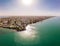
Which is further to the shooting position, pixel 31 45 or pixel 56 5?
pixel 56 5

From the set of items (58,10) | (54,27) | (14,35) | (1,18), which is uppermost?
(58,10)

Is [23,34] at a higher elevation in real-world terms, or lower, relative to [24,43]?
higher

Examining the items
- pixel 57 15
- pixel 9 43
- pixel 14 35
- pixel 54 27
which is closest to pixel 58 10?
pixel 57 15

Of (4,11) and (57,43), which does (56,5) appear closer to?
(57,43)

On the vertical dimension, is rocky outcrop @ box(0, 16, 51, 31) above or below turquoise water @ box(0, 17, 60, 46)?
above

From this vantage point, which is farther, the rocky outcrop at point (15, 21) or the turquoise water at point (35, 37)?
the rocky outcrop at point (15, 21)

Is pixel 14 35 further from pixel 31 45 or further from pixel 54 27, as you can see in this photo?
pixel 54 27

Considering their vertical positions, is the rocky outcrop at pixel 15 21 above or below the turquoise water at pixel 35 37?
above

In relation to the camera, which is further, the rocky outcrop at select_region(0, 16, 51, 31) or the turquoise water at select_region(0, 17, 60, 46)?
the rocky outcrop at select_region(0, 16, 51, 31)
